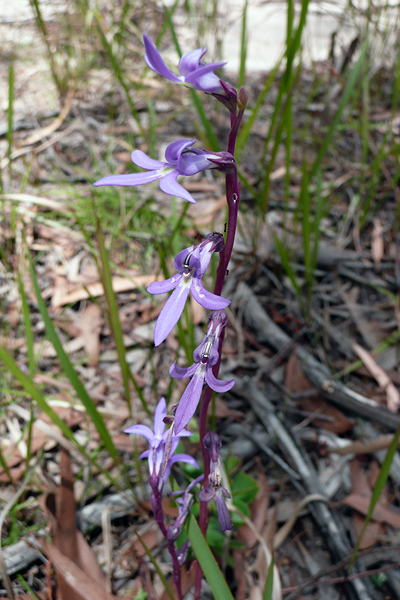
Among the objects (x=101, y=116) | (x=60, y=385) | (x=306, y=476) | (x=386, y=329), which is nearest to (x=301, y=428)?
(x=306, y=476)

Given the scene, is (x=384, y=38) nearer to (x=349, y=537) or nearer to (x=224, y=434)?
(x=224, y=434)

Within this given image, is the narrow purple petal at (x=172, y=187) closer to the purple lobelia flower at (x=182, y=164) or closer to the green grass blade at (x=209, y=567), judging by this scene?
the purple lobelia flower at (x=182, y=164)

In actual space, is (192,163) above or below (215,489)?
above

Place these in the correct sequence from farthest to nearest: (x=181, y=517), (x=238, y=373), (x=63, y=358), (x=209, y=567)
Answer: (x=238, y=373) → (x=63, y=358) → (x=181, y=517) → (x=209, y=567)

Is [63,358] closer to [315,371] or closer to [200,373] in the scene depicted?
[200,373]

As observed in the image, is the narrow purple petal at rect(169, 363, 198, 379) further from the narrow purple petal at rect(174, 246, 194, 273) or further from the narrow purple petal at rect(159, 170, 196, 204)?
the narrow purple petal at rect(159, 170, 196, 204)

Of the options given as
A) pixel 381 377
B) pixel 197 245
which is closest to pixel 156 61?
pixel 197 245

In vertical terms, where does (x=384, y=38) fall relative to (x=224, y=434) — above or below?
above
